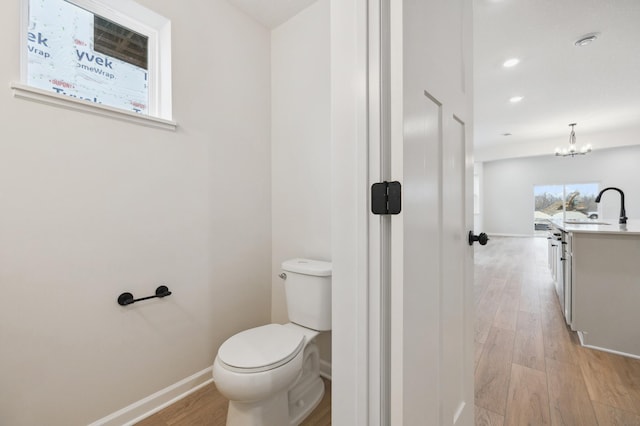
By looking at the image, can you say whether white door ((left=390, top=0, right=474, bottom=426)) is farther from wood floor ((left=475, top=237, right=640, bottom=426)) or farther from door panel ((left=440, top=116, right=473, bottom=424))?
wood floor ((left=475, top=237, right=640, bottom=426))

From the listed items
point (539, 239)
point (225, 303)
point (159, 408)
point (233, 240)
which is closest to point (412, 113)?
point (233, 240)

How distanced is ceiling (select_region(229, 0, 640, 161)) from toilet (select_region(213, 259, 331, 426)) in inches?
75.8

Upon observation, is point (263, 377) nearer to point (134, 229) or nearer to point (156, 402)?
point (156, 402)

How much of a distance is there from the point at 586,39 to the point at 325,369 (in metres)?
3.90

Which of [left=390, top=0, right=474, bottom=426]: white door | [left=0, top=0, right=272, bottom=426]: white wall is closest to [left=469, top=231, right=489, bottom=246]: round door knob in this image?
[left=390, top=0, right=474, bottom=426]: white door

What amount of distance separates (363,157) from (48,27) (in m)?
1.70

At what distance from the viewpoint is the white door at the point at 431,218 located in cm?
61

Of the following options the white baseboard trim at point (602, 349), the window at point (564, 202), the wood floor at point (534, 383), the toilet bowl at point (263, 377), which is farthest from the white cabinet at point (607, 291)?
the window at point (564, 202)

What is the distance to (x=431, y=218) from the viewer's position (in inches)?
28.8

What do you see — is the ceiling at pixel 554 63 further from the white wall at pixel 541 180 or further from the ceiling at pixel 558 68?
the white wall at pixel 541 180

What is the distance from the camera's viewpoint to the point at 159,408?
4.83ft

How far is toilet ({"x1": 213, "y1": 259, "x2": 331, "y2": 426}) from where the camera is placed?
3.78 ft

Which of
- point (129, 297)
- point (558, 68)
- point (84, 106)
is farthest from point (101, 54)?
point (558, 68)

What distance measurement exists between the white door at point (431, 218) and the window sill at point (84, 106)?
4.52 feet
